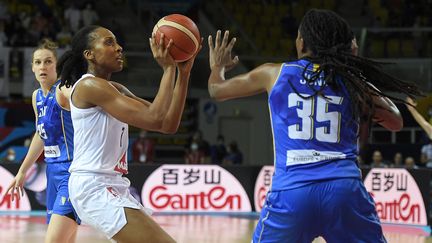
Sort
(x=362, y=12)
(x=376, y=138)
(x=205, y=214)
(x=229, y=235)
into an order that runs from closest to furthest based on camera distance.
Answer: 1. (x=229, y=235)
2. (x=205, y=214)
3. (x=376, y=138)
4. (x=362, y=12)

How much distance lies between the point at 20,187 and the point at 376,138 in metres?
13.8

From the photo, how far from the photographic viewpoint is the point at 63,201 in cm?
560

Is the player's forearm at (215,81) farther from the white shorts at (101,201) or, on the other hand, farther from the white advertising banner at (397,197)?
the white advertising banner at (397,197)

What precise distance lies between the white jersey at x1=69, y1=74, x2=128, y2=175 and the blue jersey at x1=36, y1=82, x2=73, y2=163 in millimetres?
1540

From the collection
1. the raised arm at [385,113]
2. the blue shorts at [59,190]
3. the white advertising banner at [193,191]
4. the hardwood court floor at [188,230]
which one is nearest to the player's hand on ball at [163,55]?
the raised arm at [385,113]

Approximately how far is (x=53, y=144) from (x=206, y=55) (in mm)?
11988

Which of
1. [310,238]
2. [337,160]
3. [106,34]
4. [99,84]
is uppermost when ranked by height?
[106,34]

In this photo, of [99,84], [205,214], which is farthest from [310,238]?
[205,214]

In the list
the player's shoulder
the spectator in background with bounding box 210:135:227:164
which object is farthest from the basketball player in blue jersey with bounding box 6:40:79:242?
the spectator in background with bounding box 210:135:227:164

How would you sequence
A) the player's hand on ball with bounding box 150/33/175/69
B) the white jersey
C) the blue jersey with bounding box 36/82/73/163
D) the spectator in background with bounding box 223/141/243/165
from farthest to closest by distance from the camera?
the spectator in background with bounding box 223/141/243/165 → the blue jersey with bounding box 36/82/73/163 → the white jersey → the player's hand on ball with bounding box 150/33/175/69

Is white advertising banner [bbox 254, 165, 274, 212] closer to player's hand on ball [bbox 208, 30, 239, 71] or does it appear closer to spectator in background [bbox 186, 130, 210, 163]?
spectator in background [bbox 186, 130, 210, 163]

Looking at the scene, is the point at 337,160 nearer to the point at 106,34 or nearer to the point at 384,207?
the point at 106,34

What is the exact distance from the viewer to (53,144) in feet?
20.3

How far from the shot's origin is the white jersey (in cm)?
455
